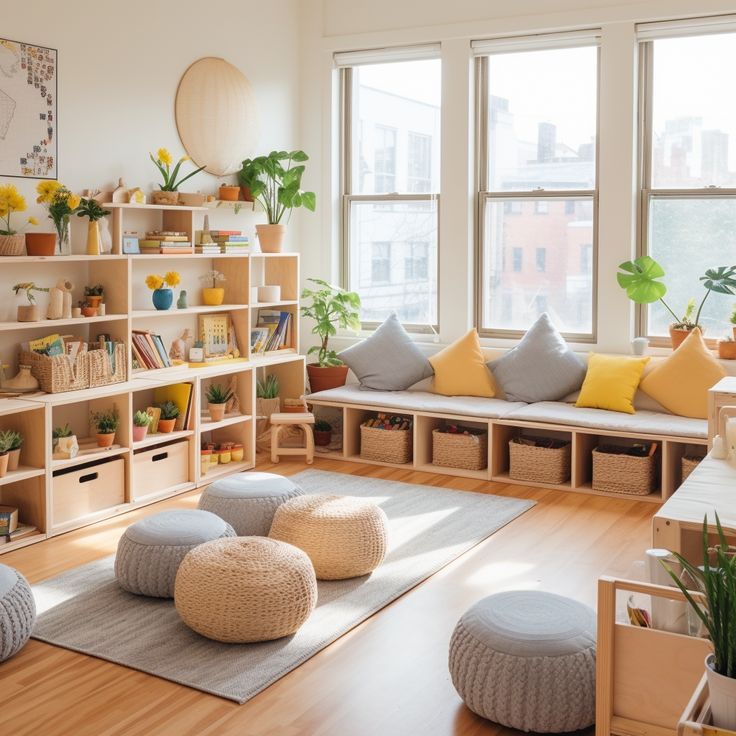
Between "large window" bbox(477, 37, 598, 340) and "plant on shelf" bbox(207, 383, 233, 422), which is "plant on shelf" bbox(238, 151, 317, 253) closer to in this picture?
"plant on shelf" bbox(207, 383, 233, 422)

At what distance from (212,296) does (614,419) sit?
2.56m

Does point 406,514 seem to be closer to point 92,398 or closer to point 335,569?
point 335,569

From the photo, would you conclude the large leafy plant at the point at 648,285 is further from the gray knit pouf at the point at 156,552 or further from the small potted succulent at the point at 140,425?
the gray knit pouf at the point at 156,552

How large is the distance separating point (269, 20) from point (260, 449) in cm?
295

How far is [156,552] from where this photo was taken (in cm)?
391

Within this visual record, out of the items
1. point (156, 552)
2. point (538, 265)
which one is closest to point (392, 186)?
point (538, 265)

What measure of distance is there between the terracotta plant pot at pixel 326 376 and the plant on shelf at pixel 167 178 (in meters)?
1.63

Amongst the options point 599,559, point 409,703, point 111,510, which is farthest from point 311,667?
point 111,510

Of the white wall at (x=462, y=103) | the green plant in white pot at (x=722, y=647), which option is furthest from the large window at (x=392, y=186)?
the green plant in white pot at (x=722, y=647)

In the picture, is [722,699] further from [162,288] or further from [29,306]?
[162,288]

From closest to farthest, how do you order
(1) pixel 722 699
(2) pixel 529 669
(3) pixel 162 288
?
(1) pixel 722 699 → (2) pixel 529 669 → (3) pixel 162 288

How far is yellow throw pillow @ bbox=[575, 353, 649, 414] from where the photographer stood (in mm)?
5832

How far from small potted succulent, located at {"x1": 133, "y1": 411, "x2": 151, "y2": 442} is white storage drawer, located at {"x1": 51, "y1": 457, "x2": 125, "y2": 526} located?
0.16 m

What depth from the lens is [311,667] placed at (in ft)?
11.1
